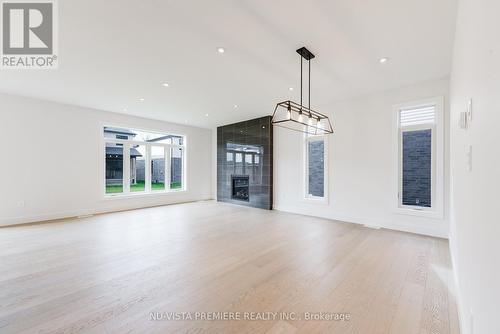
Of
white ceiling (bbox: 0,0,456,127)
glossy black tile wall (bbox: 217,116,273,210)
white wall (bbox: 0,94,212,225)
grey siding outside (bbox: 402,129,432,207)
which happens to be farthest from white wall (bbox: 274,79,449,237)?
white wall (bbox: 0,94,212,225)

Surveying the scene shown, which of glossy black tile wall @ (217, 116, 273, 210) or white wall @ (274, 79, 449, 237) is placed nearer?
white wall @ (274, 79, 449, 237)

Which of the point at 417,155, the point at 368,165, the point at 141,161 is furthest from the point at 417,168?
the point at 141,161

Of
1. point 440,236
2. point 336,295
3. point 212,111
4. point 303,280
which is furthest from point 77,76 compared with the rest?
point 440,236

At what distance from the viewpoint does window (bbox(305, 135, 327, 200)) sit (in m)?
5.53

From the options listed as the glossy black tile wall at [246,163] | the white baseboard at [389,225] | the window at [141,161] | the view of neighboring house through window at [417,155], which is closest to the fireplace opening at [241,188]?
the glossy black tile wall at [246,163]

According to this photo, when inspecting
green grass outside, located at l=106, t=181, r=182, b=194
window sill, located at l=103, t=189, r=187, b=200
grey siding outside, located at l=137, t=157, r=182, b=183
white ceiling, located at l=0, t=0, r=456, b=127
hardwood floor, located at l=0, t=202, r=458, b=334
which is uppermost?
white ceiling, located at l=0, t=0, r=456, b=127

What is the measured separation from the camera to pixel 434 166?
13.1 feet

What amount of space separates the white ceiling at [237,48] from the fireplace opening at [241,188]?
3167mm

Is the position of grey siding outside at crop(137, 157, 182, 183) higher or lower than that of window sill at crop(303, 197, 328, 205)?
higher

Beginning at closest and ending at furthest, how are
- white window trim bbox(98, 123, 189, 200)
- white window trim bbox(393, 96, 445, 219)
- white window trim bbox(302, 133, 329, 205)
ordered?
white window trim bbox(393, 96, 445, 219) → white window trim bbox(302, 133, 329, 205) → white window trim bbox(98, 123, 189, 200)

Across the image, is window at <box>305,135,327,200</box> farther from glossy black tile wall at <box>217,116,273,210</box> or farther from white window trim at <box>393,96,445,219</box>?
white window trim at <box>393,96,445,219</box>

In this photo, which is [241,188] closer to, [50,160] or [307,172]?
[307,172]

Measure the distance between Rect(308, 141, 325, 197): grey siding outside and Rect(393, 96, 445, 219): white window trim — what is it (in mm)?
1617

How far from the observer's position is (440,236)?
3.88 m
